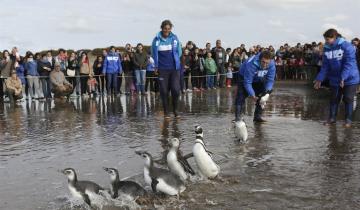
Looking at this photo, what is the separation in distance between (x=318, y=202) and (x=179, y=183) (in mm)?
1306

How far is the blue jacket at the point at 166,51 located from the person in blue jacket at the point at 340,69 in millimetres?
2902

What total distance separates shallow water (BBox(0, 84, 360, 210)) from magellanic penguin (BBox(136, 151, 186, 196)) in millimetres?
97

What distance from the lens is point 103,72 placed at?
19.7 metres

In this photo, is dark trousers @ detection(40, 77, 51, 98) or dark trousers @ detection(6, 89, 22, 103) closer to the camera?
dark trousers @ detection(6, 89, 22, 103)

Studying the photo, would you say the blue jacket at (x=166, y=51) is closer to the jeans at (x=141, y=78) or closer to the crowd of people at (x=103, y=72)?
the crowd of people at (x=103, y=72)

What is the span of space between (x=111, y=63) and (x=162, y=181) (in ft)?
48.6

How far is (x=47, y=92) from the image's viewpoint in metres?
19.2

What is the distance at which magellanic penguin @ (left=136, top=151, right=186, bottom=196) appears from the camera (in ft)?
16.3

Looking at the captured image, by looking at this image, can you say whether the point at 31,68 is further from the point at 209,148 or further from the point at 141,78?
the point at 209,148

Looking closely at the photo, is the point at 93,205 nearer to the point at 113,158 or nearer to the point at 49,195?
the point at 49,195

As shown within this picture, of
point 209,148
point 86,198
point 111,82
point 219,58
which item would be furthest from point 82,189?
point 219,58

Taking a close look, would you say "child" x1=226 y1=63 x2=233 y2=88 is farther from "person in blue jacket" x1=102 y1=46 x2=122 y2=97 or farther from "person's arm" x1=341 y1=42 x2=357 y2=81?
"person's arm" x1=341 y1=42 x2=357 y2=81

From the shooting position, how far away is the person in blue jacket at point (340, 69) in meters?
9.49

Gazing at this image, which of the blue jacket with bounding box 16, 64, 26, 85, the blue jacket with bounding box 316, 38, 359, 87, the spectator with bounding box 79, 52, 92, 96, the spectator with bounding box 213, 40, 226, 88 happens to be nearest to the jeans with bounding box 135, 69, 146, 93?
the spectator with bounding box 79, 52, 92, 96
